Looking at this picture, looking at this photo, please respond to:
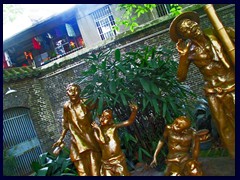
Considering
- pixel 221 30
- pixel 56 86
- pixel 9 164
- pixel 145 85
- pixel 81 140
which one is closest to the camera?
pixel 221 30

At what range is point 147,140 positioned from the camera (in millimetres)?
3381

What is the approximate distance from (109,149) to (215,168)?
1.06 metres

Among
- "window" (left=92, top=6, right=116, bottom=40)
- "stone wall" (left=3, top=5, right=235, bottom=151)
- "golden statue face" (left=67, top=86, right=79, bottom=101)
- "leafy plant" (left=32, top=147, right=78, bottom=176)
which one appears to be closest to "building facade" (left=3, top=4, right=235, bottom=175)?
"stone wall" (left=3, top=5, right=235, bottom=151)

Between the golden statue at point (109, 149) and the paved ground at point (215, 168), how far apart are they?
0.33 meters

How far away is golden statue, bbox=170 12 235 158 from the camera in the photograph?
2430 millimetres

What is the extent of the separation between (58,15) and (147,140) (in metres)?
7.27

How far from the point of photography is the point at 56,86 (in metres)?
8.66

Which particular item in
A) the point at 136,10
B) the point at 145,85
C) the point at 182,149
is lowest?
the point at 182,149

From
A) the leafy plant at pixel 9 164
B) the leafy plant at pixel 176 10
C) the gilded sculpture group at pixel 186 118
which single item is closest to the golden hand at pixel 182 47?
the gilded sculpture group at pixel 186 118

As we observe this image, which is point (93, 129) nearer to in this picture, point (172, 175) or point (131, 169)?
point (131, 169)

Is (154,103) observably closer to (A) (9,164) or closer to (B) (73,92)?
(B) (73,92)

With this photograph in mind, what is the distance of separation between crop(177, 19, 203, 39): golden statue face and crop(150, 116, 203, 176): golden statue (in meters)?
0.83

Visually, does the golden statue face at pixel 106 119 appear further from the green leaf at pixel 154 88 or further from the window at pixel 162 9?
the window at pixel 162 9

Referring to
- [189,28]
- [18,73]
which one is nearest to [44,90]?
[18,73]
